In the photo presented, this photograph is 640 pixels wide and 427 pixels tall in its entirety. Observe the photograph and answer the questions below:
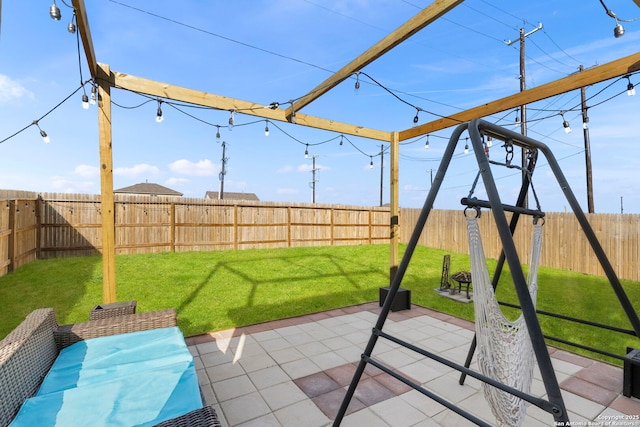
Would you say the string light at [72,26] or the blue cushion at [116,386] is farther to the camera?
the string light at [72,26]

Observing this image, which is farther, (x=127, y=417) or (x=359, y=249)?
(x=359, y=249)

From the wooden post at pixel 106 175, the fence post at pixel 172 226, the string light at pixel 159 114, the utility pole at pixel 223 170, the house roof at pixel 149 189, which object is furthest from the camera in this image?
the house roof at pixel 149 189

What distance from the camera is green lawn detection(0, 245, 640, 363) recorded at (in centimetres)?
419

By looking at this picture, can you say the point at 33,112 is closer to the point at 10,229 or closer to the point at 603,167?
the point at 10,229

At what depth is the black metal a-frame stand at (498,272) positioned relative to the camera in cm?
107

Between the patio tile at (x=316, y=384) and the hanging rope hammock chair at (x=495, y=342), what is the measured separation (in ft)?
4.25

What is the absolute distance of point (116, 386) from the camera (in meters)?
1.69

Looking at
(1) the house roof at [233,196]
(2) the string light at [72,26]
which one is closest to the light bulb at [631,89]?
(2) the string light at [72,26]

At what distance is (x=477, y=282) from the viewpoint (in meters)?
1.51

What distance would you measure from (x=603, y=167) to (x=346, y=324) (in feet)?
33.7

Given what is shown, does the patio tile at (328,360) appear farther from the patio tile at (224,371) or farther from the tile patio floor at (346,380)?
the patio tile at (224,371)

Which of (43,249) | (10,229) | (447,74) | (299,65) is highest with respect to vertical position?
(447,74)

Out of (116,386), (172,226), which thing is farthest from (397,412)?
(172,226)

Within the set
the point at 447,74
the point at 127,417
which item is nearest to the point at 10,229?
the point at 127,417
